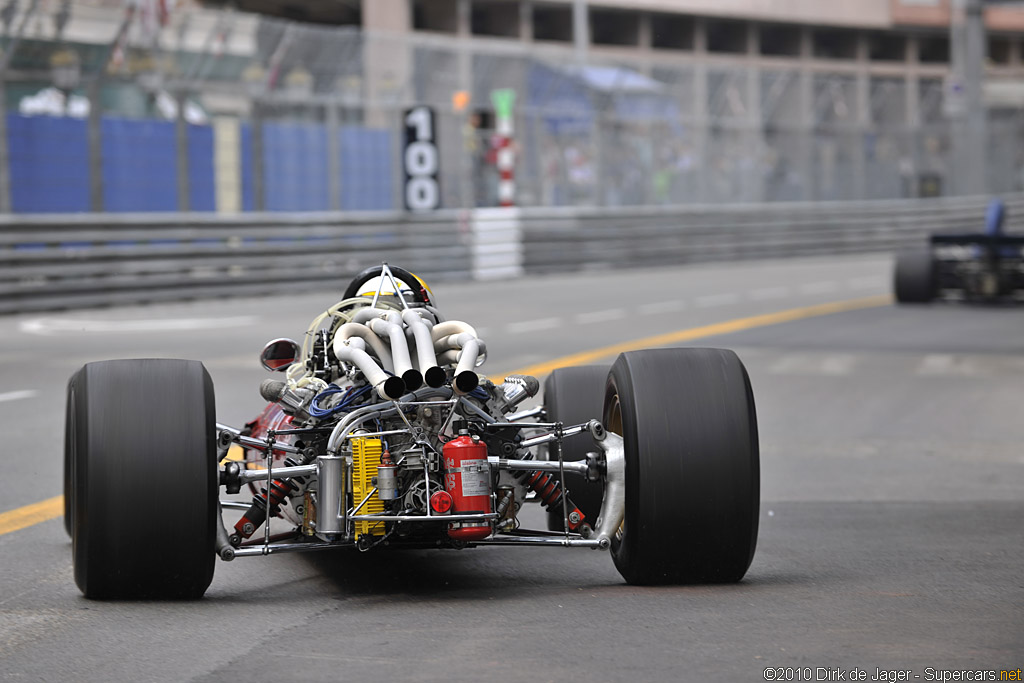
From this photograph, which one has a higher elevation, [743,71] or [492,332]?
[743,71]

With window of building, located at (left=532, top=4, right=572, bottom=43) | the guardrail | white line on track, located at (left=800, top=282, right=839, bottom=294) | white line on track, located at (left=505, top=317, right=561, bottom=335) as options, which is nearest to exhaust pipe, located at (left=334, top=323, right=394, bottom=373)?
white line on track, located at (left=505, top=317, right=561, bottom=335)

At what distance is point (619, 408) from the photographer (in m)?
6.04

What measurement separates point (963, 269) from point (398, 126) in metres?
10.3

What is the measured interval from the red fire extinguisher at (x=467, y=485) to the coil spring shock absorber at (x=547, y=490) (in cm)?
36

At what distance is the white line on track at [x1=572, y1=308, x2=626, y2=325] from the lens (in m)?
19.4

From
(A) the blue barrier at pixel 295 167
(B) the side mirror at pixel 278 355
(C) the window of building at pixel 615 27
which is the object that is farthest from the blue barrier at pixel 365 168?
(C) the window of building at pixel 615 27

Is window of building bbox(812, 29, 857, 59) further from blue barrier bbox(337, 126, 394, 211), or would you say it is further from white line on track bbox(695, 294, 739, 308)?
white line on track bbox(695, 294, 739, 308)

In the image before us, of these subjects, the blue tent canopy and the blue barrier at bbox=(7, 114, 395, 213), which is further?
the blue tent canopy

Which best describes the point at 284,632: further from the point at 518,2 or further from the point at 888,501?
the point at 518,2

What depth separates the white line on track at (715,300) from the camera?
880 inches

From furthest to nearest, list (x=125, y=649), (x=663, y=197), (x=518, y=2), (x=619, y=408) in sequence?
(x=518, y=2) → (x=663, y=197) → (x=619, y=408) → (x=125, y=649)

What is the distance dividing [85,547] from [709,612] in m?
2.04

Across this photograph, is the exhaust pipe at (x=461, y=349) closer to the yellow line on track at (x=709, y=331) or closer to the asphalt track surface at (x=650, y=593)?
the asphalt track surface at (x=650, y=593)

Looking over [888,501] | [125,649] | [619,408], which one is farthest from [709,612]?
[888,501]
